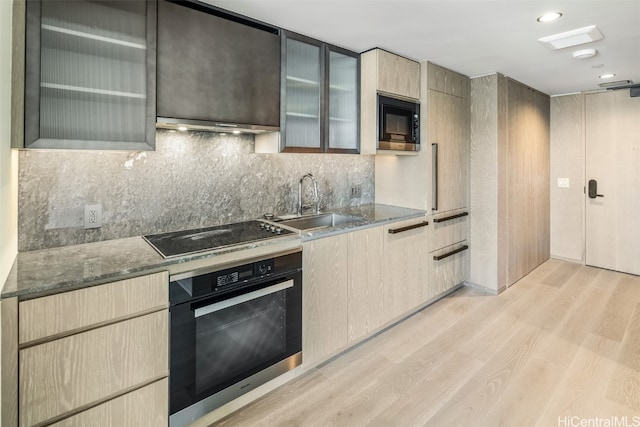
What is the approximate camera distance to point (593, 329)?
2.88 meters

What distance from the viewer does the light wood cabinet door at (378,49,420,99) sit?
279 cm

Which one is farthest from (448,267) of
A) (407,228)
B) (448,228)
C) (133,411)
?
(133,411)

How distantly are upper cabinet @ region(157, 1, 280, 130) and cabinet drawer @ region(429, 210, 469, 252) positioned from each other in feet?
5.88

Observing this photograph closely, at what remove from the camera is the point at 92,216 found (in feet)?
6.26

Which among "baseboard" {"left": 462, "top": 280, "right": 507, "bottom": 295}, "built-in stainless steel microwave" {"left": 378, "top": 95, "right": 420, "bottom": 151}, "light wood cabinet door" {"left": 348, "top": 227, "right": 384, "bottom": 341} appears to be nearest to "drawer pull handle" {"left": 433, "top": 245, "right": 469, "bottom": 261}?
"baseboard" {"left": 462, "top": 280, "right": 507, "bottom": 295}

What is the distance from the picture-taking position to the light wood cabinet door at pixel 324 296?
2191 mm

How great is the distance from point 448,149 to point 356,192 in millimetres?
973

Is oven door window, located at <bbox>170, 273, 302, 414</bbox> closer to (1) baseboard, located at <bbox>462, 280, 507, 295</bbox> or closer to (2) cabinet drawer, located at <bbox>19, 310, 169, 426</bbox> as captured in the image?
(2) cabinet drawer, located at <bbox>19, 310, 169, 426</bbox>

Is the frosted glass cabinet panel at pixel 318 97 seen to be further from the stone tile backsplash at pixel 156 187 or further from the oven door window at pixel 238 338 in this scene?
the oven door window at pixel 238 338

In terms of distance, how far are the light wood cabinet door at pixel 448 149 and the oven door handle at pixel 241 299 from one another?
5.81 feet

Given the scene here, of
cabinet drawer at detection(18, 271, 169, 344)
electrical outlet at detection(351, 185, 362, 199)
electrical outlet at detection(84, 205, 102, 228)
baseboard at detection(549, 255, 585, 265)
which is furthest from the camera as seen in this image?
baseboard at detection(549, 255, 585, 265)

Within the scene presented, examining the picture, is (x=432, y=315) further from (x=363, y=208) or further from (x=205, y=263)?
(x=205, y=263)

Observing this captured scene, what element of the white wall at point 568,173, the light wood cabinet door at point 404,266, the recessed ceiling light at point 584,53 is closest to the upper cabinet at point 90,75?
the light wood cabinet door at point 404,266

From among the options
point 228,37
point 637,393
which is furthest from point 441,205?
point 228,37
